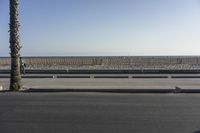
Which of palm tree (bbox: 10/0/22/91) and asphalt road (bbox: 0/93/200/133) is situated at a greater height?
palm tree (bbox: 10/0/22/91)

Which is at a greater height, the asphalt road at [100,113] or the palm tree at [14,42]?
the palm tree at [14,42]

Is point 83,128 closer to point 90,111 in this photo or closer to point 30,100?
point 90,111


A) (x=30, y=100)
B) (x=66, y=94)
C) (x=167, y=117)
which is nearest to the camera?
(x=167, y=117)

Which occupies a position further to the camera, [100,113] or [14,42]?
[14,42]

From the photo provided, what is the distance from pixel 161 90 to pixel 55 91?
4550mm

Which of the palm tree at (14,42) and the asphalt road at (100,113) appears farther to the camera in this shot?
the palm tree at (14,42)

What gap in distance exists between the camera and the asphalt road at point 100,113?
10984 mm

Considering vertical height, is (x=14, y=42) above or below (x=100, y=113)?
above

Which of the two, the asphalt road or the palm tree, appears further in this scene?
the palm tree

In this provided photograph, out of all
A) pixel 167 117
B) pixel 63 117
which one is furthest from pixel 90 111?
pixel 167 117

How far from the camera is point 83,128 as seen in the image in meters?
10.9

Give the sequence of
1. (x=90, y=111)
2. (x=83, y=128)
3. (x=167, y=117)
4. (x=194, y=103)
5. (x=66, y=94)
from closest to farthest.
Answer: (x=83, y=128) → (x=167, y=117) → (x=90, y=111) → (x=194, y=103) → (x=66, y=94)

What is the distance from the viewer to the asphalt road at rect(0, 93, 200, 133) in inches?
432

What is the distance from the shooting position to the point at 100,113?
13.3 meters
